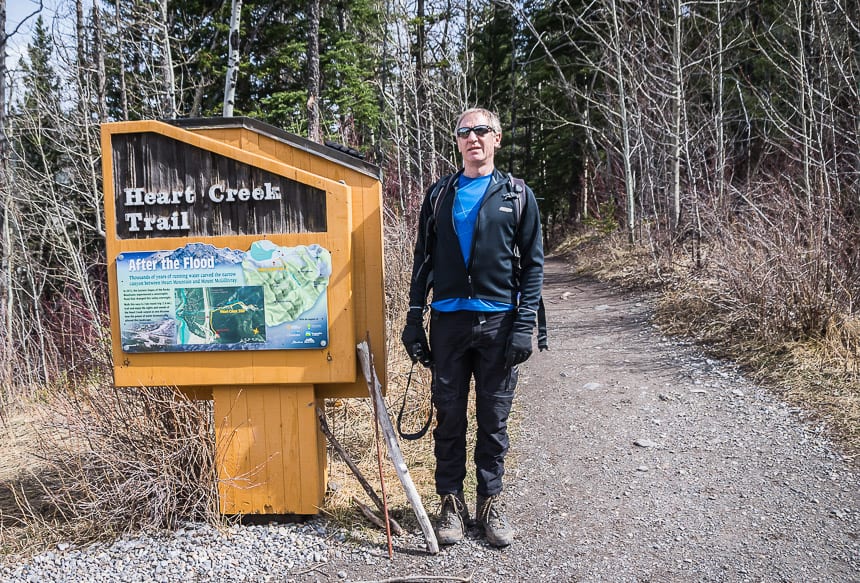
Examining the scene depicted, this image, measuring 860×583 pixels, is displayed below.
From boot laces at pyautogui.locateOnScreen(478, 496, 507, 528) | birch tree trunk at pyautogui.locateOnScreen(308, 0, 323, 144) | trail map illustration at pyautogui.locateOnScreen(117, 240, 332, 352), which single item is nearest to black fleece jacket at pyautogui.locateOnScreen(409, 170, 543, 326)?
trail map illustration at pyautogui.locateOnScreen(117, 240, 332, 352)

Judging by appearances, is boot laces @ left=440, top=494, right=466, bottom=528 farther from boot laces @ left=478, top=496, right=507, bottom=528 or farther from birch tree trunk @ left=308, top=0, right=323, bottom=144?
birch tree trunk @ left=308, top=0, right=323, bottom=144

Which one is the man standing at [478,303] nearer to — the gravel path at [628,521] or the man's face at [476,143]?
the man's face at [476,143]

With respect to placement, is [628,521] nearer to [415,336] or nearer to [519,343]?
[519,343]

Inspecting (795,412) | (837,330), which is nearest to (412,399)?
(795,412)

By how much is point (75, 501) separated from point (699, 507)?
3.62 m

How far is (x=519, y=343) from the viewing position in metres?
3.24

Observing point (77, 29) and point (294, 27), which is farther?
point (294, 27)

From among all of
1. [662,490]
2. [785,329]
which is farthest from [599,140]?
[662,490]

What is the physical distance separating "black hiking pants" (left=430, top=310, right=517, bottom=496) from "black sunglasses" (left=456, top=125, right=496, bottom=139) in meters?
0.91

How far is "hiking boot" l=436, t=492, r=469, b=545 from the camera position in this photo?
11.3 feet

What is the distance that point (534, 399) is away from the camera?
6227mm

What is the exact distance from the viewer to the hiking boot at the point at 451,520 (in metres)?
3.44

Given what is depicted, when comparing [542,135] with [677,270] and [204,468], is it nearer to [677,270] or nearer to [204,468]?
[677,270]

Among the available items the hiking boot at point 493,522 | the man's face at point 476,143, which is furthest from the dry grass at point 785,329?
the man's face at point 476,143
